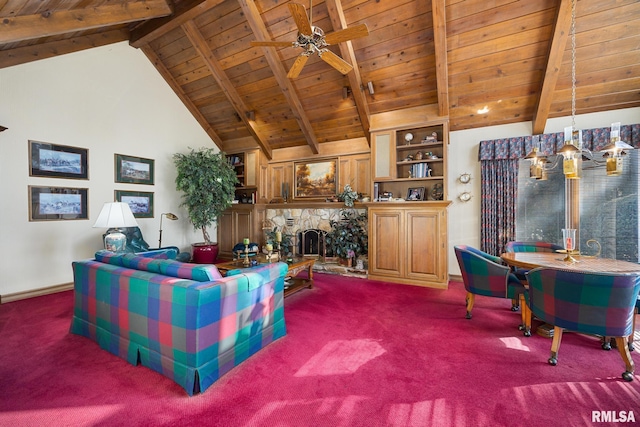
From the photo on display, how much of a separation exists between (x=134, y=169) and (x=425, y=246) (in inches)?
224

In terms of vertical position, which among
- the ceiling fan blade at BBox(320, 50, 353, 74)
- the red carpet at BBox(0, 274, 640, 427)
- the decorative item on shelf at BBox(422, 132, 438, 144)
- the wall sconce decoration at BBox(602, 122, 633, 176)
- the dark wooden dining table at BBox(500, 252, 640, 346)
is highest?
the ceiling fan blade at BBox(320, 50, 353, 74)

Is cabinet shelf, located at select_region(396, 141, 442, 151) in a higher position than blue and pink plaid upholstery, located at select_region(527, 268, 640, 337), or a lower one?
higher

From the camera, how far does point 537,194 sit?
4.52 m

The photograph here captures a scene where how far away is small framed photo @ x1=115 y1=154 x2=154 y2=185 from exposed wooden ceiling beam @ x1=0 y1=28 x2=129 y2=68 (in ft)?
5.56

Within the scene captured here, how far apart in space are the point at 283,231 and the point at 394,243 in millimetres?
2756

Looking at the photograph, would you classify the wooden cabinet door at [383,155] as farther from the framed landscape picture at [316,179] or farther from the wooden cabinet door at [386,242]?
the framed landscape picture at [316,179]

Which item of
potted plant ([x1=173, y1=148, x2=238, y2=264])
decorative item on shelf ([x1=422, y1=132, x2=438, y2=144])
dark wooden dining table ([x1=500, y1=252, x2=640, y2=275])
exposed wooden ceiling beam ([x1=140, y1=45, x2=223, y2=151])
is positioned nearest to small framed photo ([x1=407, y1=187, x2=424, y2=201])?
decorative item on shelf ([x1=422, y1=132, x2=438, y2=144])

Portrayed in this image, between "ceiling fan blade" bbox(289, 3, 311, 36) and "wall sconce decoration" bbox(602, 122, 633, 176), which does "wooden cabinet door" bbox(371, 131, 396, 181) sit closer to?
"ceiling fan blade" bbox(289, 3, 311, 36)

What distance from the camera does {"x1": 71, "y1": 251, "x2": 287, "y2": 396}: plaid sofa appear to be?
193cm

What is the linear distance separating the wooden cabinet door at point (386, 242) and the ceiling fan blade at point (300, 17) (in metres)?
3.12

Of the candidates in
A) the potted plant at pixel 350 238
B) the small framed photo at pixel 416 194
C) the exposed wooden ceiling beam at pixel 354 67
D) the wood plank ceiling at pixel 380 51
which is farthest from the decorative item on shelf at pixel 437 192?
the exposed wooden ceiling beam at pixel 354 67

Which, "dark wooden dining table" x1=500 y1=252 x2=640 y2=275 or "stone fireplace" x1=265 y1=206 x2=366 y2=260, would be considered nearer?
"dark wooden dining table" x1=500 y1=252 x2=640 y2=275

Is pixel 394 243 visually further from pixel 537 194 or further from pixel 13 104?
pixel 13 104

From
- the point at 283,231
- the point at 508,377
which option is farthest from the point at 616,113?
the point at 283,231
